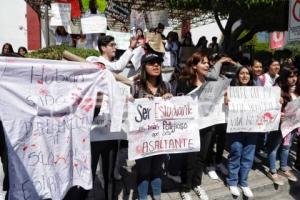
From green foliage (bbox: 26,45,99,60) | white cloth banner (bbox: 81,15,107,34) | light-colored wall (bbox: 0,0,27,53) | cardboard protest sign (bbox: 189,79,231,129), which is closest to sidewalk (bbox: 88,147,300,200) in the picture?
cardboard protest sign (bbox: 189,79,231,129)

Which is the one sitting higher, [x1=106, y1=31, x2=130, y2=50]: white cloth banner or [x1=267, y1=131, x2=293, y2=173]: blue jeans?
[x1=106, y1=31, x2=130, y2=50]: white cloth banner

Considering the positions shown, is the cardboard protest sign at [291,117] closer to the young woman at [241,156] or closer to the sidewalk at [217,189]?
the young woman at [241,156]

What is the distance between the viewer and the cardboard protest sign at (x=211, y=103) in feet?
14.9

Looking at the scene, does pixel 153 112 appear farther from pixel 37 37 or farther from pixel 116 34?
pixel 37 37

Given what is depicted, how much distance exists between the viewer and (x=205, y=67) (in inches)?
173

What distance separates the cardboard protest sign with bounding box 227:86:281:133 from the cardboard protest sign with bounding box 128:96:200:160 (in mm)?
633

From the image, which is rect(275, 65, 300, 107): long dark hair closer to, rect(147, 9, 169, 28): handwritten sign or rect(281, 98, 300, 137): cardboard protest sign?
rect(281, 98, 300, 137): cardboard protest sign

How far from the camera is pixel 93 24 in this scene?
726cm

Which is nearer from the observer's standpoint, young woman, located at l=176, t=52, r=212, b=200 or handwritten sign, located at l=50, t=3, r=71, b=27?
young woman, located at l=176, t=52, r=212, b=200

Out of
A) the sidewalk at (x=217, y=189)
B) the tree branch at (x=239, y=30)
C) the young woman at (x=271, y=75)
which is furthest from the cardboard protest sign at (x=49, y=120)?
the tree branch at (x=239, y=30)

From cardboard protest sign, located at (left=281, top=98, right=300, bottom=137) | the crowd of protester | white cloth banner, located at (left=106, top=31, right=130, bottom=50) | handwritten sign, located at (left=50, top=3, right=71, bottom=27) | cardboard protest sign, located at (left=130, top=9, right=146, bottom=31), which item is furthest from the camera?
handwritten sign, located at (left=50, top=3, right=71, bottom=27)

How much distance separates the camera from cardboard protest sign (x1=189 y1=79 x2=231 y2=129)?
453 cm

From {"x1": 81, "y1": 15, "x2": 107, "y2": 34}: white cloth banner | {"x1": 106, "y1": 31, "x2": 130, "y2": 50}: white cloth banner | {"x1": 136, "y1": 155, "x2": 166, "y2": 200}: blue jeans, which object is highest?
{"x1": 81, "y1": 15, "x2": 107, "y2": 34}: white cloth banner

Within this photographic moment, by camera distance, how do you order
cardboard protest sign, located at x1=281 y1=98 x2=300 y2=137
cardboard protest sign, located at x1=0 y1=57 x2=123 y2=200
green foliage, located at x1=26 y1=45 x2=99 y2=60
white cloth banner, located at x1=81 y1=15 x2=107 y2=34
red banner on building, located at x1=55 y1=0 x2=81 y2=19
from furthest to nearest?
red banner on building, located at x1=55 y1=0 x2=81 y2=19, green foliage, located at x1=26 y1=45 x2=99 y2=60, white cloth banner, located at x1=81 y1=15 x2=107 y2=34, cardboard protest sign, located at x1=281 y1=98 x2=300 y2=137, cardboard protest sign, located at x1=0 y1=57 x2=123 y2=200
